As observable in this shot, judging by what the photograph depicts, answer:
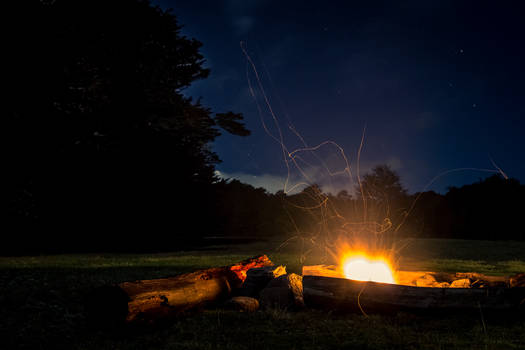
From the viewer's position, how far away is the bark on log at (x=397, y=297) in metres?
5.27

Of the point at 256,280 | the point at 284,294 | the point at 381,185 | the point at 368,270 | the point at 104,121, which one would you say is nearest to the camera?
the point at 284,294

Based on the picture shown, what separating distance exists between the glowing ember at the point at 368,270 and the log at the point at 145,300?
2.71 m

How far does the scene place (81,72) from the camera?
18250mm

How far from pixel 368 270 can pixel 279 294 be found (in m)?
1.84

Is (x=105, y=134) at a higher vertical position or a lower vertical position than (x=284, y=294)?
higher

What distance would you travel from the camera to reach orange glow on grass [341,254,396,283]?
720 centimetres

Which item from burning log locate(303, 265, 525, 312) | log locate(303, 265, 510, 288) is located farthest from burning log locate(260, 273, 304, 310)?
log locate(303, 265, 510, 288)

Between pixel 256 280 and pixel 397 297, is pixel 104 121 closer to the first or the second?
pixel 256 280

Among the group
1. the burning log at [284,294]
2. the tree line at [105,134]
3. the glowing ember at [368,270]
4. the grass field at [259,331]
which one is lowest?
the grass field at [259,331]

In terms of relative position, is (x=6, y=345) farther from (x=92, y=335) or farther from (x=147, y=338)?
(x=147, y=338)

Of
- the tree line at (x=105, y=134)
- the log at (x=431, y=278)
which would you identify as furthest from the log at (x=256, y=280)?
the tree line at (x=105, y=134)

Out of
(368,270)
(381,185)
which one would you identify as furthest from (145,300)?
(381,185)

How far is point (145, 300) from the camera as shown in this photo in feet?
16.5

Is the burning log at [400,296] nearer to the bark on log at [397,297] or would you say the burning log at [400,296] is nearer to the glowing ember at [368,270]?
the bark on log at [397,297]
